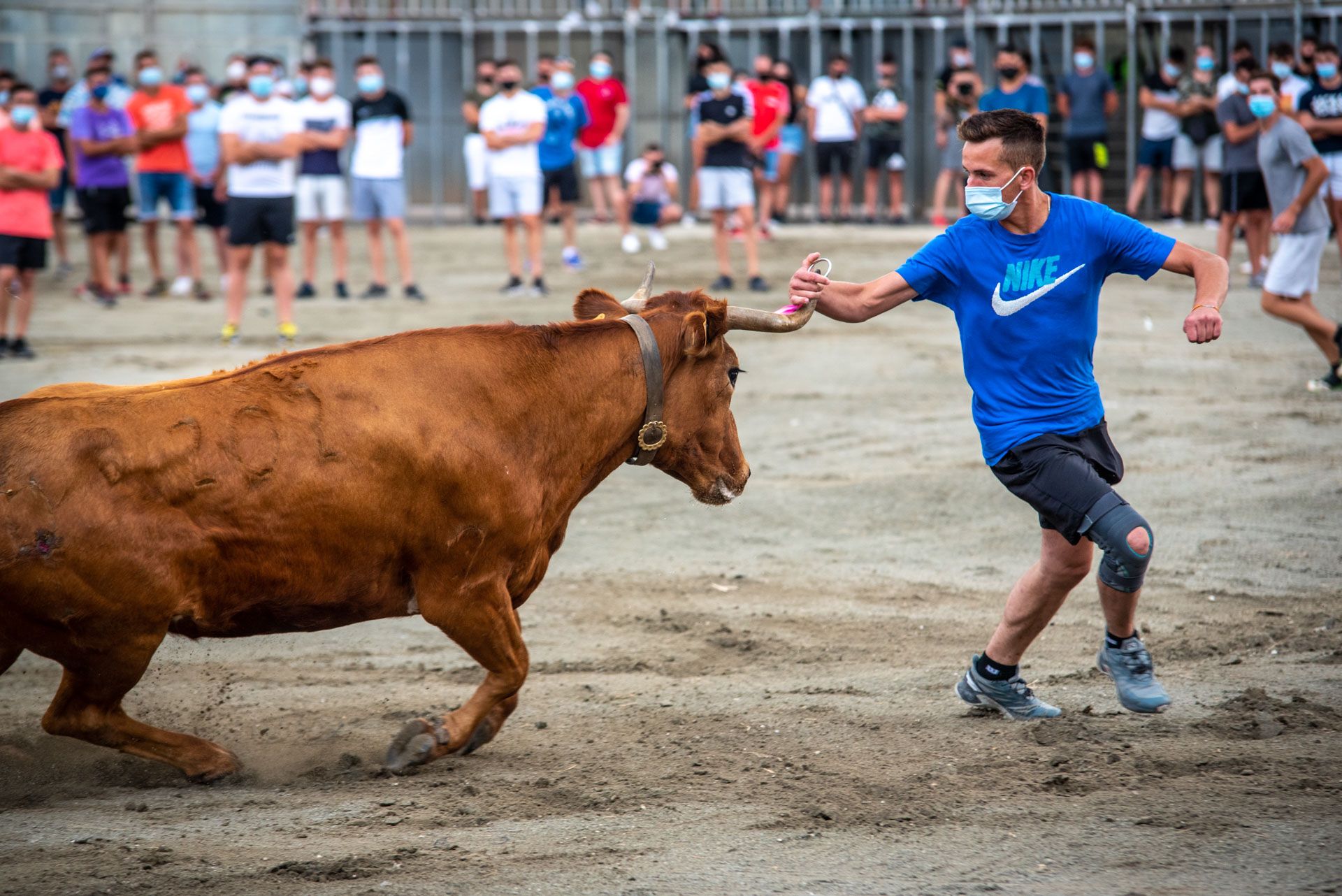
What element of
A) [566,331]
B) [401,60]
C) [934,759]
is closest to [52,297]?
[401,60]

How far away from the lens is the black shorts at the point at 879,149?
65.6 ft

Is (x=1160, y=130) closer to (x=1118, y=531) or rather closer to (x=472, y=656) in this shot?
(x=1118, y=531)

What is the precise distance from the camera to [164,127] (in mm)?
16031

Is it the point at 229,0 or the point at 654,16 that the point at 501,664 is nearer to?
the point at 654,16

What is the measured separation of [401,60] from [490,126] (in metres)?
8.63

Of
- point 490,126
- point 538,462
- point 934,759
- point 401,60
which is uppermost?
point 401,60

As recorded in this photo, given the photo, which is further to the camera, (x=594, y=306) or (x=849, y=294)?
(x=594, y=306)

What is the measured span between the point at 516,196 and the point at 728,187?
2.36 meters

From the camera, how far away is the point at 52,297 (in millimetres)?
16625

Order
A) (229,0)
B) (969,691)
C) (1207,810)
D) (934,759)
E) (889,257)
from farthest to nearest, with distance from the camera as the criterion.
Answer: (229,0) < (889,257) < (969,691) < (934,759) < (1207,810)

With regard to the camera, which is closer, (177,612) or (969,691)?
(177,612)

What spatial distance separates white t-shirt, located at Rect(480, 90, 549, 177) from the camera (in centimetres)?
1522

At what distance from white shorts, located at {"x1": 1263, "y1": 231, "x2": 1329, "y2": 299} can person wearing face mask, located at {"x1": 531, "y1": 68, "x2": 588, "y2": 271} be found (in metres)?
8.81

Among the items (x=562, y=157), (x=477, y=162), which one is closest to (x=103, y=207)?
(x=562, y=157)
